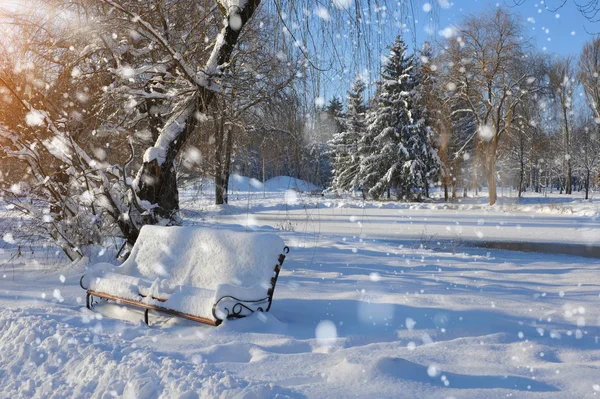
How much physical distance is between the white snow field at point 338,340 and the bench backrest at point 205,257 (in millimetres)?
432

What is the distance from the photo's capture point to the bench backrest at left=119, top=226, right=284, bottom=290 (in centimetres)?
419

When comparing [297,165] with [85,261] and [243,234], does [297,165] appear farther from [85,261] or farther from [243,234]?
[85,261]

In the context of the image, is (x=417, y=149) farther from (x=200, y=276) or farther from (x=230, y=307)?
(x=230, y=307)

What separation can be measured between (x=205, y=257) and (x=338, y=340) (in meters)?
1.71

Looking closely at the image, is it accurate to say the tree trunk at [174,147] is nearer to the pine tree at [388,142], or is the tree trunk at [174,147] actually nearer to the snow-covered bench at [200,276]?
the snow-covered bench at [200,276]

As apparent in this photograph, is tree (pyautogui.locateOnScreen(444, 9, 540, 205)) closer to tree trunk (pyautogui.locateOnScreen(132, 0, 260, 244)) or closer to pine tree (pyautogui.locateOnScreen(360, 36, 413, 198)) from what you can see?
pine tree (pyautogui.locateOnScreen(360, 36, 413, 198))

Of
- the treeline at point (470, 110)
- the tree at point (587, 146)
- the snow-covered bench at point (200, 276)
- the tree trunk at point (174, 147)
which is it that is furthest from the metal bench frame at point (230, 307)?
the tree at point (587, 146)

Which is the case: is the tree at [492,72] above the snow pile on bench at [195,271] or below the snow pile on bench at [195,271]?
above

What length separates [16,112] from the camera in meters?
6.88

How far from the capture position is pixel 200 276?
442cm

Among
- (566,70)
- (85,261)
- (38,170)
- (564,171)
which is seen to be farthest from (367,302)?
(564,171)

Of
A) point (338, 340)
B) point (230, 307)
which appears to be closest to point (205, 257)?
point (230, 307)

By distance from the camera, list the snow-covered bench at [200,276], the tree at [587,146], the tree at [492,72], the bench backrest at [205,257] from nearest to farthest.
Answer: the snow-covered bench at [200,276]
the bench backrest at [205,257]
the tree at [492,72]
the tree at [587,146]

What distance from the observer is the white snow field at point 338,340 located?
2660mm
